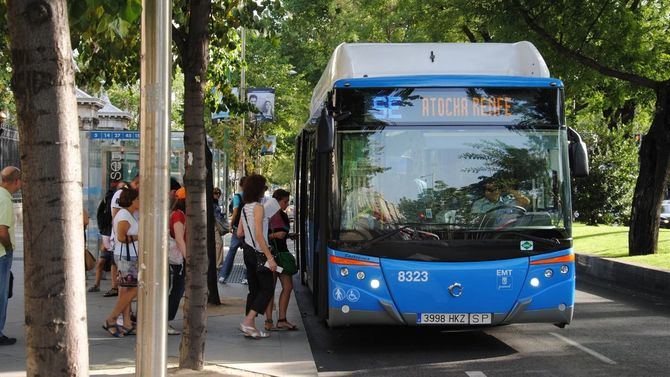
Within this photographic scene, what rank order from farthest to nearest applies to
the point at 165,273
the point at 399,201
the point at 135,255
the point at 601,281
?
the point at 601,281 → the point at 135,255 → the point at 399,201 → the point at 165,273

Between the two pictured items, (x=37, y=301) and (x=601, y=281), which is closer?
(x=37, y=301)

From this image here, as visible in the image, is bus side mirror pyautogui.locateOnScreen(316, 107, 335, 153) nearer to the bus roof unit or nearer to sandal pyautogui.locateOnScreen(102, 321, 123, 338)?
the bus roof unit

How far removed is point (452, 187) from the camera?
923 cm

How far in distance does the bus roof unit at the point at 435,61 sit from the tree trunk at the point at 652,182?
9.75 m

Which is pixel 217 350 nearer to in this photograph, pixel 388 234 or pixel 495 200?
pixel 388 234

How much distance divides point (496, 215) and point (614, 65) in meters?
11.9

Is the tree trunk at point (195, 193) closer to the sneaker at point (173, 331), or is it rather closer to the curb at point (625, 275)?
the sneaker at point (173, 331)

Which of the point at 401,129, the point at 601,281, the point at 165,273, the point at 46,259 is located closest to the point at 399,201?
the point at 401,129

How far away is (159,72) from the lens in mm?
6027

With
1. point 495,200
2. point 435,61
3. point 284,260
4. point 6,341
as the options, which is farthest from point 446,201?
point 6,341

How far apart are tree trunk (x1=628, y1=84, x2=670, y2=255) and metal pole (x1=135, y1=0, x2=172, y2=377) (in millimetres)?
14977

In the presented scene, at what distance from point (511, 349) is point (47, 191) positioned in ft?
23.0

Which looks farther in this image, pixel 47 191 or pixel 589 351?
pixel 589 351

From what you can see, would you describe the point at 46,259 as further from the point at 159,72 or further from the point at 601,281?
the point at 601,281
